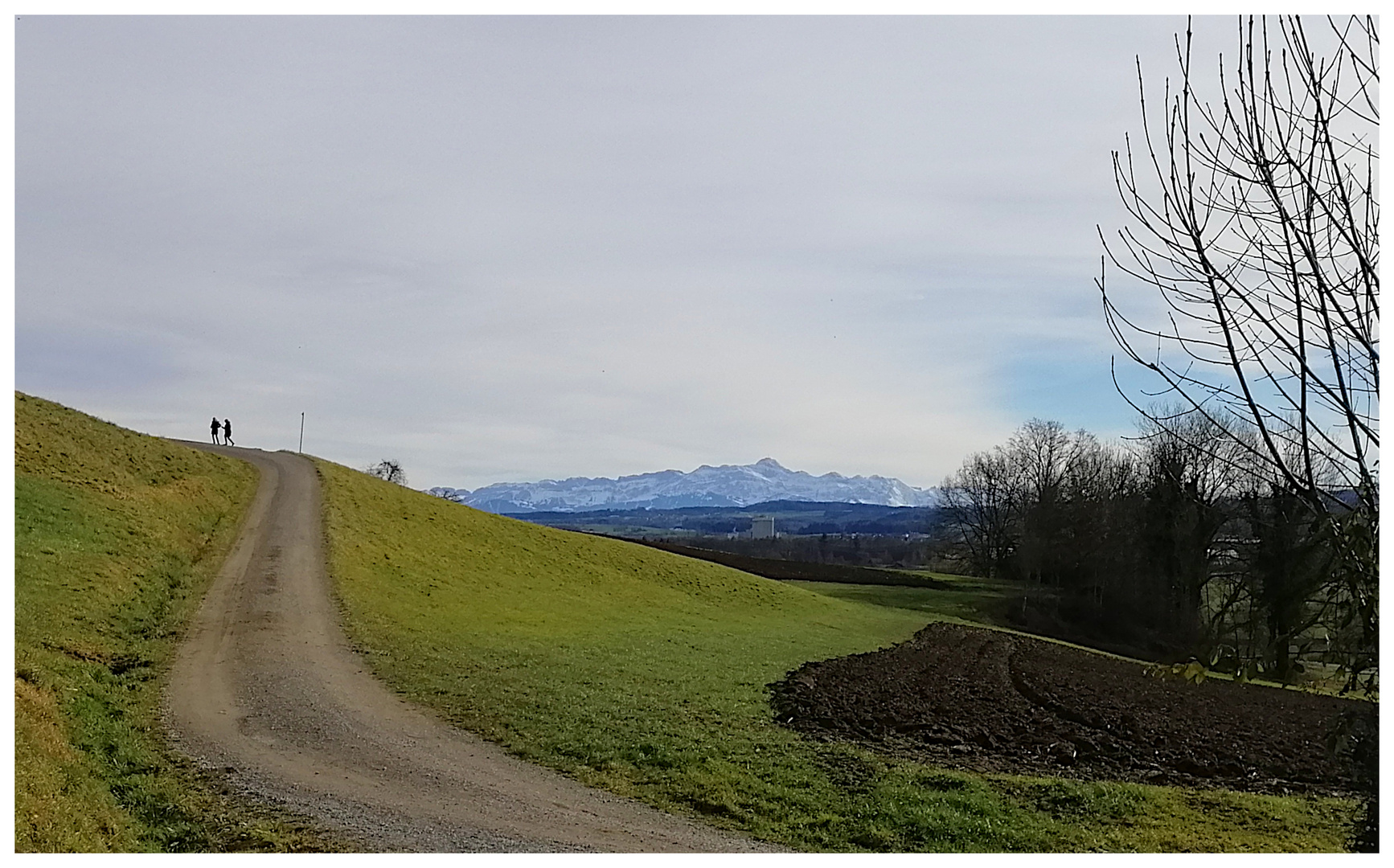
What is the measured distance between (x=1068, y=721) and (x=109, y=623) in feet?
49.2

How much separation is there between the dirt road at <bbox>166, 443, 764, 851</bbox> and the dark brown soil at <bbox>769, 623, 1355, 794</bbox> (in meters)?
3.85

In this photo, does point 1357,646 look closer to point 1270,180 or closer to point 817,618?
point 1270,180

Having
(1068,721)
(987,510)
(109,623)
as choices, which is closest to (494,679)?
(109,623)

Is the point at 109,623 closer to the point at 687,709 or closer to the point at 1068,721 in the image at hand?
the point at 687,709

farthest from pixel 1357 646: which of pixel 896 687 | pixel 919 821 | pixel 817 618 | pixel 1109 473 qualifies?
pixel 1109 473

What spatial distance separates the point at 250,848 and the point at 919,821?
16.8 ft

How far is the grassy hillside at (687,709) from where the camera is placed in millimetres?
7828

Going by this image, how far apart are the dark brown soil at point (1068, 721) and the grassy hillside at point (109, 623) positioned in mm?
6950

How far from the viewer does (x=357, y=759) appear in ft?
30.8

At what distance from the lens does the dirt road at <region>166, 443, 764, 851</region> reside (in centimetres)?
742

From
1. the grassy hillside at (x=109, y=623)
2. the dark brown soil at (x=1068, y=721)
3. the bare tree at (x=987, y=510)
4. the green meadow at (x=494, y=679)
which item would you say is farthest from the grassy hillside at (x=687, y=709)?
the bare tree at (x=987, y=510)

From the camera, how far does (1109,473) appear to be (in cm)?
4222

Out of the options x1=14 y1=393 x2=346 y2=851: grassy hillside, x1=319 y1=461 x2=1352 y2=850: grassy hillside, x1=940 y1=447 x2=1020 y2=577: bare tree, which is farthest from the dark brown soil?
x1=940 y1=447 x2=1020 y2=577: bare tree

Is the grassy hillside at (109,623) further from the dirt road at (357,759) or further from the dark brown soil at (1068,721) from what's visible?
the dark brown soil at (1068,721)
